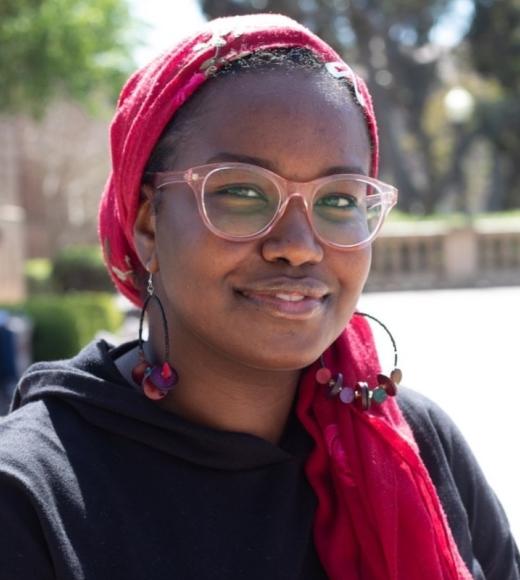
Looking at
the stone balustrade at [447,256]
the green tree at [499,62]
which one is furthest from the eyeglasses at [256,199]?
the green tree at [499,62]

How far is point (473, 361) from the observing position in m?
10.5

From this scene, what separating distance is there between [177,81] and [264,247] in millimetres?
323

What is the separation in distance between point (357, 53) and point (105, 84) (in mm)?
19881

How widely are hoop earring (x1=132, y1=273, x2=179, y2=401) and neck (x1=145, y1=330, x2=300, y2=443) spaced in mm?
27

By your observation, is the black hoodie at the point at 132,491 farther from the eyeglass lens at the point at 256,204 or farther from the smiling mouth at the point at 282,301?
the eyeglass lens at the point at 256,204

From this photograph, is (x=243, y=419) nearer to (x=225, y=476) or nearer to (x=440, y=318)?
(x=225, y=476)

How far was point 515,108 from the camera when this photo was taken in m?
31.8

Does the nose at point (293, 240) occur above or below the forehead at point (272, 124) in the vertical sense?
below

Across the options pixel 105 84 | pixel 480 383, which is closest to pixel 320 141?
pixel 480 383

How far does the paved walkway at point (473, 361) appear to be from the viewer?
6.54 m

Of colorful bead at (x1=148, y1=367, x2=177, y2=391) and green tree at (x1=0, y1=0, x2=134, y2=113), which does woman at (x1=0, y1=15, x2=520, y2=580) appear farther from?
green tree at (x1=0, y1=0, x2=134, y2=113)

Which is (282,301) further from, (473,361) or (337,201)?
(473,361)

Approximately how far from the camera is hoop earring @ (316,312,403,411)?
185 centimetres

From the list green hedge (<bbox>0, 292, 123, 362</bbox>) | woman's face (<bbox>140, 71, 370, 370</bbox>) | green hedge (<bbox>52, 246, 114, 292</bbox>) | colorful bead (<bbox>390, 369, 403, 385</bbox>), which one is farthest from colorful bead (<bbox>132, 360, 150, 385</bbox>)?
green hedge (<bbox>52, 246, 114, 292</bbox>)
